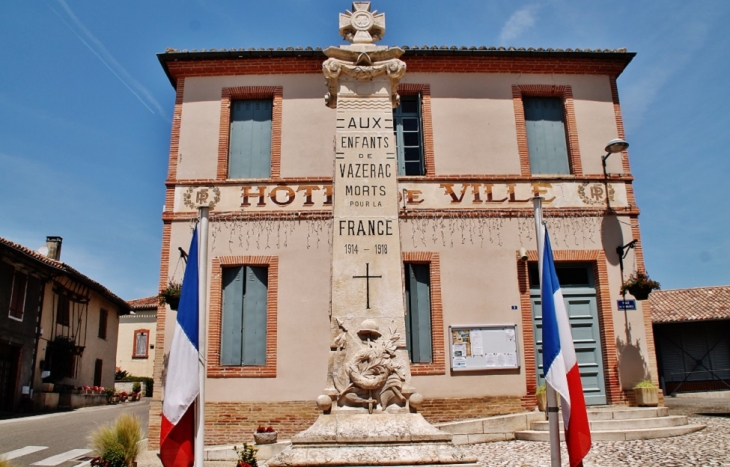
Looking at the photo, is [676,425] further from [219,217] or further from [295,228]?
[219,217]

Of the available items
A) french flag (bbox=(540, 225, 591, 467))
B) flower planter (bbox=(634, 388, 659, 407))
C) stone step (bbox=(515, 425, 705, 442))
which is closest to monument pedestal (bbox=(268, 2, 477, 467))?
french flag (bbox=(540, 225, 591, 467))

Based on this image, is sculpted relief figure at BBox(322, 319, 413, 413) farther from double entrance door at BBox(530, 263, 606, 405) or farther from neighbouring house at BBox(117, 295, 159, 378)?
neighbouring house at BBox(117, 295, 159, 378)

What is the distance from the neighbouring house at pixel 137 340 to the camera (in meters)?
39.8

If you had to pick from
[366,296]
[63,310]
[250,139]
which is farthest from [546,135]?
[63,310]

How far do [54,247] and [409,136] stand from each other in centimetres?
2087

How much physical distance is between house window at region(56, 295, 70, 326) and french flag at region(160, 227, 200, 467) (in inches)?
837

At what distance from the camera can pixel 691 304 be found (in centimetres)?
2561

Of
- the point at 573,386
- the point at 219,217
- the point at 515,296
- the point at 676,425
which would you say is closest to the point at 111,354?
the point at 219,217

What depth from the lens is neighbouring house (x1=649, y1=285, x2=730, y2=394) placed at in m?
24.2

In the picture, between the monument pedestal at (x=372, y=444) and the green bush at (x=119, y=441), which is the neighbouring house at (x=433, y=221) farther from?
the monument pedestal at (x=372, y=444)

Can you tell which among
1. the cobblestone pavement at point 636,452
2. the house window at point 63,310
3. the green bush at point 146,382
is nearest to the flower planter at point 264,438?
the cobblestone pavement at point 636,452

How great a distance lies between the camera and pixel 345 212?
6578 mm

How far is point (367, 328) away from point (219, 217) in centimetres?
778

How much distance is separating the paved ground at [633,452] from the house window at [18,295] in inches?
550
